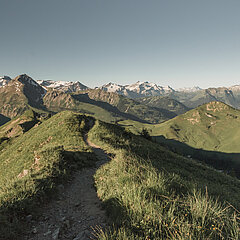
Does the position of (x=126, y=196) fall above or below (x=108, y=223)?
above

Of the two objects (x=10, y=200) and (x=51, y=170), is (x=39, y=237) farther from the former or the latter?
(x=51, y=170)

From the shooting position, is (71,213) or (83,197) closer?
(71,213)

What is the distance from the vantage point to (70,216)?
7617 mm

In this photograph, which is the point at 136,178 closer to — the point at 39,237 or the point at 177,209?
the point at 177,209

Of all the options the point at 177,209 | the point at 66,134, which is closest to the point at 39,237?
the point at 177,209

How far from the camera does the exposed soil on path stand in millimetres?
6164

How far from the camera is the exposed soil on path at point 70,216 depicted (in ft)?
20.2

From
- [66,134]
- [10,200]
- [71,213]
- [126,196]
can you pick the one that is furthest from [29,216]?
[66,134]

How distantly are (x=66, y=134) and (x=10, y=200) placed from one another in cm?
2521

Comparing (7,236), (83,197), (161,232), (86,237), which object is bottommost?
(83,197)

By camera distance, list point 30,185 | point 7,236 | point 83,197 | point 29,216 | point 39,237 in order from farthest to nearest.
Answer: point 83,197 → point 30,185 → point 29,216 → point 39,237 → point 7,236

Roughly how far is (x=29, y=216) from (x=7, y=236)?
1374mm

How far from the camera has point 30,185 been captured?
349 inches

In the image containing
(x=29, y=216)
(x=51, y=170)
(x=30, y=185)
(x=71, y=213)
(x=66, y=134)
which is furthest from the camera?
(x=66, y=134)
